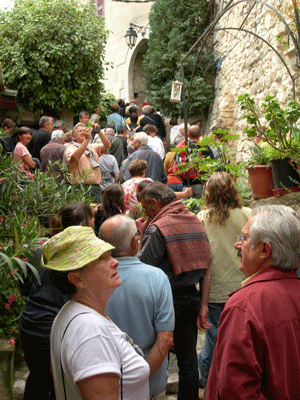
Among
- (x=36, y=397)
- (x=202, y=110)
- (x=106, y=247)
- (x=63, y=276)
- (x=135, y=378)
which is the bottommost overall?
(x=36, y=397)

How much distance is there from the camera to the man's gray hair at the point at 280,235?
1604mm

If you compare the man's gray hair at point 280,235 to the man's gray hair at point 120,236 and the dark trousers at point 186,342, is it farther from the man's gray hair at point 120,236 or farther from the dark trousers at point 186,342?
the dark trousers at point 186,342

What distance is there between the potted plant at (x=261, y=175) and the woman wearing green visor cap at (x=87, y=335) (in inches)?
133

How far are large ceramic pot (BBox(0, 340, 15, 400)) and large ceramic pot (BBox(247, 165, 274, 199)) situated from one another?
311 cm

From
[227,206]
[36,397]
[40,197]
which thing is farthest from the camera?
[40,197]

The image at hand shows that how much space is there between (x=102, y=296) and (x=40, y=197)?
223 cm

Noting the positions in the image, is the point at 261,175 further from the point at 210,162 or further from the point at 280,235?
the point at 280,235

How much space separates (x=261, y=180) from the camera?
15.4ft

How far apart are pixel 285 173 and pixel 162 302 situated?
2.53m

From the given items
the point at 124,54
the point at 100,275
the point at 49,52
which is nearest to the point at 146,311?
the point at 100,275

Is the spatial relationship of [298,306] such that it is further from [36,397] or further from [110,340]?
[36,397]

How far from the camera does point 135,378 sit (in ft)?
4.79

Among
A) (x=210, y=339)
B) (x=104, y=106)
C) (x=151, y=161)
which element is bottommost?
(x=210, y=339)

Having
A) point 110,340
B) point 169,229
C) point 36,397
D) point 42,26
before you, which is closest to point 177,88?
point 42,26
